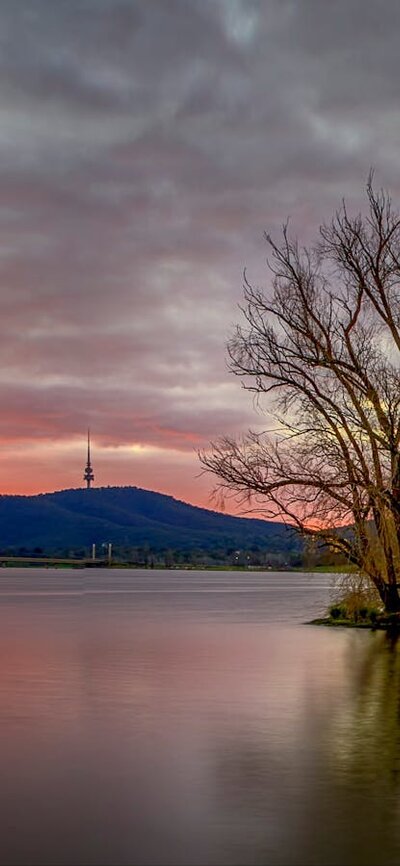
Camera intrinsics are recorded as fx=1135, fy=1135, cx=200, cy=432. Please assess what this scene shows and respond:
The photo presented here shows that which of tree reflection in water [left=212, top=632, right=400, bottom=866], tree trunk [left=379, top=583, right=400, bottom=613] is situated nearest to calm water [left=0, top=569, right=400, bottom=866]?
tree reflection in water [left=212, top=632, right=400, bottom=866]

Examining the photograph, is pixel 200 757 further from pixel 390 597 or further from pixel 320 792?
pixel 390 597

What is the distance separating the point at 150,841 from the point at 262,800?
6.23 feet

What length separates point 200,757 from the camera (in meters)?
13.5

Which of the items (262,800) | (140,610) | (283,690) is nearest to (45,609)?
(140,610)

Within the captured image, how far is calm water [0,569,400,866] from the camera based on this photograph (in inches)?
370

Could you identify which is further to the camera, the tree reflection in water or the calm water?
the calm water

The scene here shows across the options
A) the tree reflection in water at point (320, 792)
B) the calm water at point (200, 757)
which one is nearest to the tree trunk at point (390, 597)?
the calm water at point (200, 757)

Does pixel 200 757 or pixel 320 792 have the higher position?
pixel 200 757

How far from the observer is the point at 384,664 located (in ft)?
83.4

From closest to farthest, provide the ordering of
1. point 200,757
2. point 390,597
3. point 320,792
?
1. point 320,792
2. point 200,757
3. point 390,597

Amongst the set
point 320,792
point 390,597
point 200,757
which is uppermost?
point 390,597

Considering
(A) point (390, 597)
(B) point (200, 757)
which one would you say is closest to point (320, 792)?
(B) point (200, 757)

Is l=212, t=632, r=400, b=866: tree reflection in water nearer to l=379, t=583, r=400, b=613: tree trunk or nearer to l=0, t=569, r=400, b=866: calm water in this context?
l=0, t=569, r=400, b=866: calm water

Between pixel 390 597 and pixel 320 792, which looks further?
pixel 390 597
